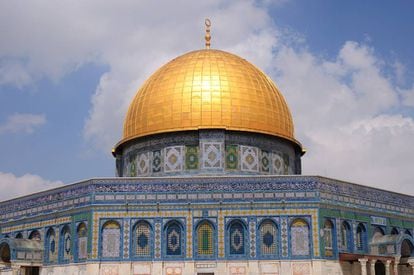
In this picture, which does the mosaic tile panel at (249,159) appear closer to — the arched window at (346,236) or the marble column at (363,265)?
the arched window at (346,236)

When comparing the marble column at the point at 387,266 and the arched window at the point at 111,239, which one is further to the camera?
the marble column at the point at 387,266

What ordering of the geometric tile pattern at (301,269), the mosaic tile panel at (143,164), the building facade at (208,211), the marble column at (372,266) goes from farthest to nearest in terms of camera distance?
the mosaic tile panel at (143,164) → the marble column at (372,266) → the building facade at (208,211) → the geometric tile pattern at (301,269)

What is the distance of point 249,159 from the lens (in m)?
28.4

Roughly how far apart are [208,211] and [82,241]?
15.3 ft

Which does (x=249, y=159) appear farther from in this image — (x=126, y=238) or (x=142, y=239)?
(x=126, y=238)

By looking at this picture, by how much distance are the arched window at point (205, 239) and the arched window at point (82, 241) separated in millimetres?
3989

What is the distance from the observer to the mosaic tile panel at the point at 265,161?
93.8 ft

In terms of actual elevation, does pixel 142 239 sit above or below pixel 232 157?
below

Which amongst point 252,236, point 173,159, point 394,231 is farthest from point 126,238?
point 394,231

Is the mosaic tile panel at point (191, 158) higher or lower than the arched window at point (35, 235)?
higher

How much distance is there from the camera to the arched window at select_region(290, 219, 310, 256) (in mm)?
24125

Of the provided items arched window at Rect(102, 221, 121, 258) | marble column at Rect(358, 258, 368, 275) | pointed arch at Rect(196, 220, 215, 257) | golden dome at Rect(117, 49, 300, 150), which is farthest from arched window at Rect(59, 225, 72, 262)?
marble column at Rect(358, 258, 368, 275)

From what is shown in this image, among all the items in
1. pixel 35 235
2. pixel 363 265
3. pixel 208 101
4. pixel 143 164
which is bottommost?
pixel 363 265

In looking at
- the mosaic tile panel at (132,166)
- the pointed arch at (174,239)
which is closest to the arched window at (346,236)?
the pointed arch at (174,239)
